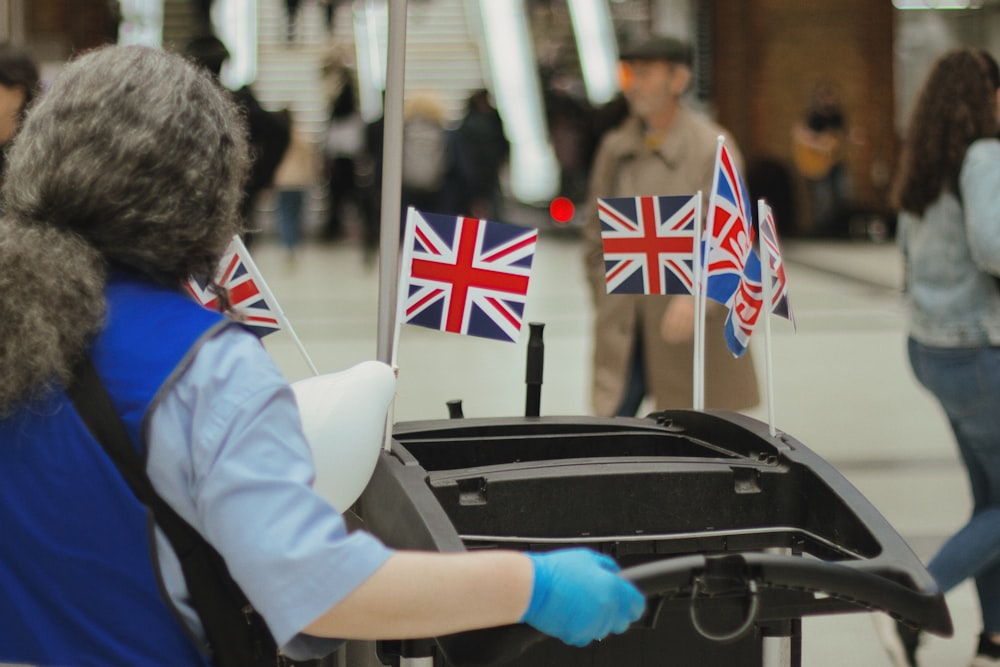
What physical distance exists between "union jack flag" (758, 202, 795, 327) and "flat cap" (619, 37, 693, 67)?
185 cm

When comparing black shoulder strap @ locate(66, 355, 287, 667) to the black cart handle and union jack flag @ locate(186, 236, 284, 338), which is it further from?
union jack flag @ locate(186, 236, 284, 338)

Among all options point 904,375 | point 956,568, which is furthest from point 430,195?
point 956,568

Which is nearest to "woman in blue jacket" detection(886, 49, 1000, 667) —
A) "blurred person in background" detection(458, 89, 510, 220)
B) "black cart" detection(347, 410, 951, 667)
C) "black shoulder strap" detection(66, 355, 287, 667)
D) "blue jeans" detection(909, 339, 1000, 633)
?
"blue jeans" detection(909, 339, 1000, 633)

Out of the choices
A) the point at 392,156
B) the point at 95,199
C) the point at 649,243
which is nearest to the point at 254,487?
the point at 95,199

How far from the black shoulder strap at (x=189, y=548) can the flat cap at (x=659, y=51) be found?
305 centimetres

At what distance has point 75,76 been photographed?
58.4 inches

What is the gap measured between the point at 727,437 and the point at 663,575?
2.60ft

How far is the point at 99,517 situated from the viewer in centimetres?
142

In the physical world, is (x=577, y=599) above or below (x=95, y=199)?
below

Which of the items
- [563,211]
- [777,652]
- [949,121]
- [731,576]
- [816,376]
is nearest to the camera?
[731,576]

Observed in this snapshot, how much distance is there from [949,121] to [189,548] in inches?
106

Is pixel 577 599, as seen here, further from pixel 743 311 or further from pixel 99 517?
pixel 743 311

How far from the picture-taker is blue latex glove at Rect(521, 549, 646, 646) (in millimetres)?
1472

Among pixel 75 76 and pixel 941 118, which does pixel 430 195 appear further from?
pixel 75 76
